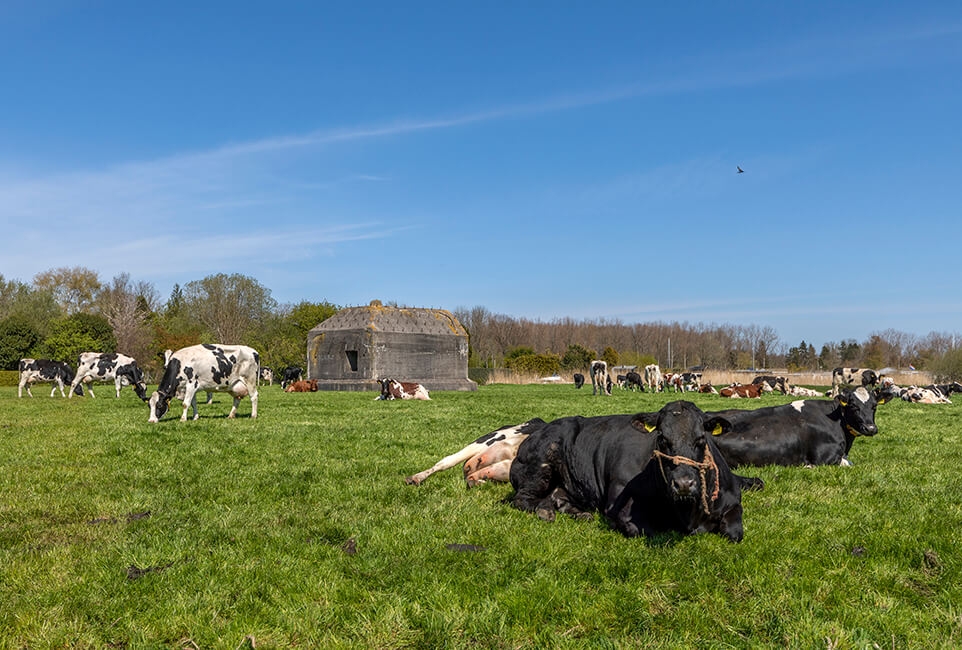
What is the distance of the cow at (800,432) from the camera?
28.1 feet

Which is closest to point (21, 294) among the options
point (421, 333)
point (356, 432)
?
point (421, 333)

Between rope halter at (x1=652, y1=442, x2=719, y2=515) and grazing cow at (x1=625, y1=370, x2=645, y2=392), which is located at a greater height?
rope halter at (x1=652, y1=442, x2=719, y2=515)

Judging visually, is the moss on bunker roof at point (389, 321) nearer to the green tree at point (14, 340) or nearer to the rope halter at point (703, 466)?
the green tree at point (14, 340)

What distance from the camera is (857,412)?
907 cm

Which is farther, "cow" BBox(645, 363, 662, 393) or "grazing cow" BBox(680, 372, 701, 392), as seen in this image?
"grazing cow" BBox(680, 372, 701, 392)

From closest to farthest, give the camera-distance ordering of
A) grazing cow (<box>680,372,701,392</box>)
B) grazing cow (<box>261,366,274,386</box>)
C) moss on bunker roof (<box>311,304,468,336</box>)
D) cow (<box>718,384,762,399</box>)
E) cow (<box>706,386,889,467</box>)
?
cow (<box>706,386,889,467</box>), cow (<box>718,384,762,399</box>), moss on bunker roof (<box>311,304,468,336</box>), grazing cow (<box>680,372,701,392</box>), grazing cow (<box>261,366,274,386</box>)

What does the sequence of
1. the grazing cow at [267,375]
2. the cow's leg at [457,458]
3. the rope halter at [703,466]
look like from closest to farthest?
the rope halter at [703,466] < the cow's leg at [457,458] < the grazing cow at [267,375]

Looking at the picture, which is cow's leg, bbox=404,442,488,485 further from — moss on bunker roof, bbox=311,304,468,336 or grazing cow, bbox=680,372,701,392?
grazing cow, bbox=680,372,701,392

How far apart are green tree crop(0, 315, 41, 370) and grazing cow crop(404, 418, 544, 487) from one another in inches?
1896

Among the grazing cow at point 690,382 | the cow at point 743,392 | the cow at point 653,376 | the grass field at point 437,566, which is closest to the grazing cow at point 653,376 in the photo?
the cow at point 653,376

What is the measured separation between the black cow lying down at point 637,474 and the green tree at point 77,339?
46.3 metres

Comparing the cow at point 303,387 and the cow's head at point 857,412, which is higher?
the cow's head at point 857,412

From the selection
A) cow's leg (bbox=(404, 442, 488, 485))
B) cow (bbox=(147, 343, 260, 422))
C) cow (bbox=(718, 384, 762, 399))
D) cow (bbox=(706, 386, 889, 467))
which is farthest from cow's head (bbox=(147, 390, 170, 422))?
cow (bbox=(718, 384, 762, 399))

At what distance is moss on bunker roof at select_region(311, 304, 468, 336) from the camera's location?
37.9m
